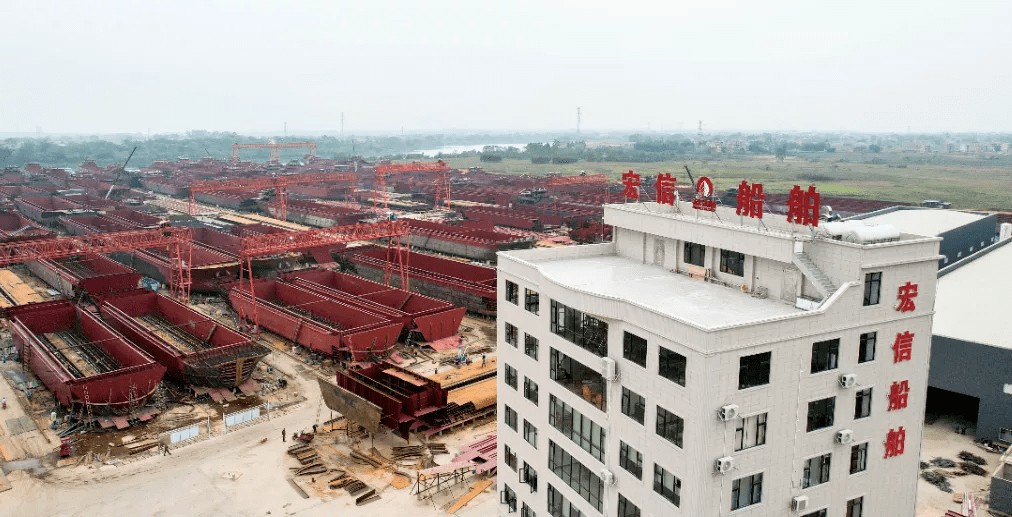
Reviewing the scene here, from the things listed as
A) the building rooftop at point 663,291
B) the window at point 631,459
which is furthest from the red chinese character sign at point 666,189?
the window at point 631,459

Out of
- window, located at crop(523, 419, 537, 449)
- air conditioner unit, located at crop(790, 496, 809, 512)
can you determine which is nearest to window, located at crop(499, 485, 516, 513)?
window, located at crop(523, 419, 537, 449)

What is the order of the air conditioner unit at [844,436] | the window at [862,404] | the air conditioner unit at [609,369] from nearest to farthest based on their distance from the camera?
the air conditioner unit at [844,436], the air conditioner unit at [609,369], the window at [862,404]

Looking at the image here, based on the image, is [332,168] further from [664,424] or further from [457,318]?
[664,424]

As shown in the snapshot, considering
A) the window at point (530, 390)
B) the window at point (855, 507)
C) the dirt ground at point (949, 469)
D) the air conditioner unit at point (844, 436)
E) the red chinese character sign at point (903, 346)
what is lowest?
the dirt ground at point (949, 469)

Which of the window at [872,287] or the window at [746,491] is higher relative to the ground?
the window at [872,287]

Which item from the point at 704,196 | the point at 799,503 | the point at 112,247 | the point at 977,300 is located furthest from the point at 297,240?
the point at 977,300

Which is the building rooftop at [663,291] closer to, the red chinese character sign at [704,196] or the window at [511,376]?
the red chinese character sign at [704,196]
